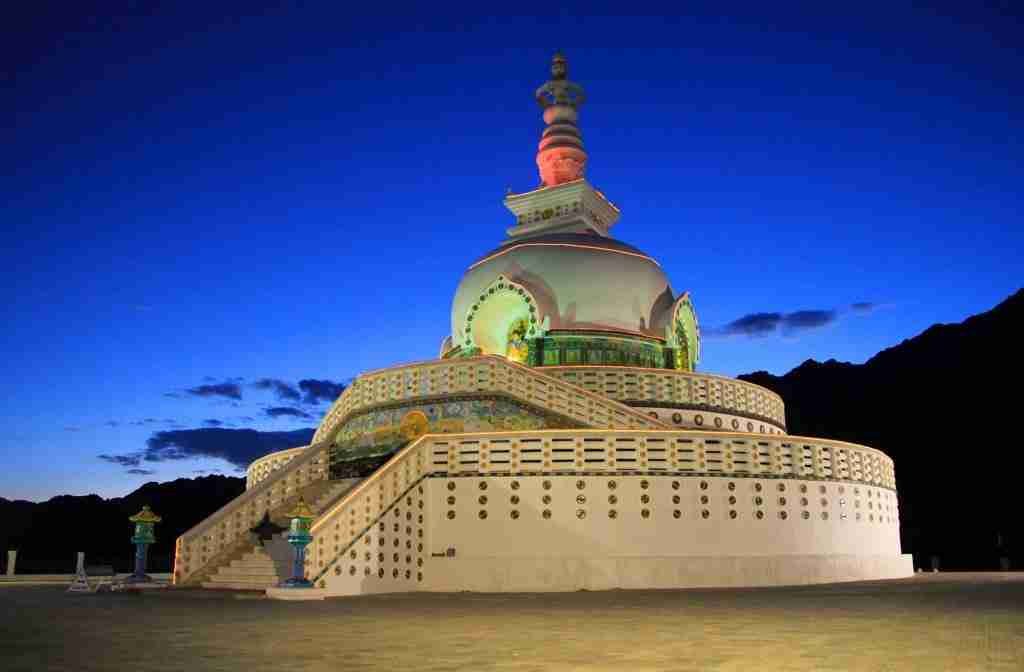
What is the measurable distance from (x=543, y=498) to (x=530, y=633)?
911 cm

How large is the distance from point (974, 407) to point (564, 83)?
3561 centimetres

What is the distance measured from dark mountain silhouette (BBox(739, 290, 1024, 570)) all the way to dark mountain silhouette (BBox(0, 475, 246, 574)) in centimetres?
4519

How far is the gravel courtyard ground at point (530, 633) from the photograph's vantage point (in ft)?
24.4

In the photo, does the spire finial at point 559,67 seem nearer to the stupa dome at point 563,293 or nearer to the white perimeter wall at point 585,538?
the stupa dome at point 563,293

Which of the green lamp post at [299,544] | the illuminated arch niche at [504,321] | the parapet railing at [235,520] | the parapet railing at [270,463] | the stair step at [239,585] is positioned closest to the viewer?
the green lamp post at [299,544]

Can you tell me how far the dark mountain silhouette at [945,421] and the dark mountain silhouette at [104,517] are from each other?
45188mm

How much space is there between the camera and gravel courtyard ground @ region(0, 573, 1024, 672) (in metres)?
7.45

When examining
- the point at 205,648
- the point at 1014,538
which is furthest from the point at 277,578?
the point at 1014,538

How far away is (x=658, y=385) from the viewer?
86.3 ft

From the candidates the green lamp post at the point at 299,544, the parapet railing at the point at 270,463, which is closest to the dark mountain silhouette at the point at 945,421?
the parapet railing at the point at 270,463

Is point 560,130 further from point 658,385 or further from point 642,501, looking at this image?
point 642,501

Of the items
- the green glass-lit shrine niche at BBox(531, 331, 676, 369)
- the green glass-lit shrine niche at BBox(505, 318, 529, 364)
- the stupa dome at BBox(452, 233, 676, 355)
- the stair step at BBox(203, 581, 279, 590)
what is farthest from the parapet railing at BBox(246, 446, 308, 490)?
the stupa dome at BBox(452, 233, 676, 355)

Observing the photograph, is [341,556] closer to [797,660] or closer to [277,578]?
[277,578]

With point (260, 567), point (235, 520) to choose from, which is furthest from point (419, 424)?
point (260, 567)
